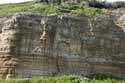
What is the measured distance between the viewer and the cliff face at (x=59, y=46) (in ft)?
188

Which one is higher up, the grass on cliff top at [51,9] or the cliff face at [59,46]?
the grass on cliff top at [51,9]

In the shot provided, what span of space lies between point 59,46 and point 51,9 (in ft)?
22.0

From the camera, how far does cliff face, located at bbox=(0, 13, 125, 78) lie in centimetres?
5725

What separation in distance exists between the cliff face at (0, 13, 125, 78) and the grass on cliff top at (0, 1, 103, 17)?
441 centimetres

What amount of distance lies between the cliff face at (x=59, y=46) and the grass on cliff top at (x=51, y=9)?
4407 mm

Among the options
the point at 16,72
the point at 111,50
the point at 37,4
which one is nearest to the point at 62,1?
the point at 37,4

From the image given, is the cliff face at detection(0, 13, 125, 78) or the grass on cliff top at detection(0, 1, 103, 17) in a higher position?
the grass on cliff top at detection(0, 1, 103, 17)

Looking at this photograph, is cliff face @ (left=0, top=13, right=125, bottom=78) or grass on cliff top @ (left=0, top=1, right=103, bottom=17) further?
grass on cliff top @ (left=0, top=1, right=103, bottom=17)

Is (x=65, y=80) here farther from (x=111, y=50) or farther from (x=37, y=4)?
(x=37, y=4)

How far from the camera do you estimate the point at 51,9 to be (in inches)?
2542

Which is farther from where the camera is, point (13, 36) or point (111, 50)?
point (111, 50)

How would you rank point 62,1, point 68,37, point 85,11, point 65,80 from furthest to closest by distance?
point 62,1
point 85,11
point 68,37
point 65,80

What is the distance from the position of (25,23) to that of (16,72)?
436cm

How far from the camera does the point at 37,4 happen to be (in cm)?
6806
